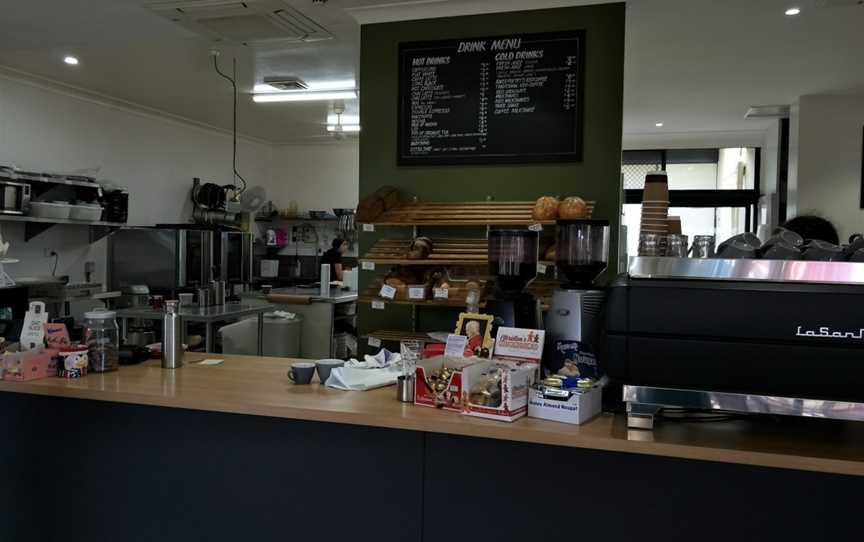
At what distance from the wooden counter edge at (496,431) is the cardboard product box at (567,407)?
0.07 m

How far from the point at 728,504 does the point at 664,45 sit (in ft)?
12.6

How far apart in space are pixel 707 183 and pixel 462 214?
19.8 ft

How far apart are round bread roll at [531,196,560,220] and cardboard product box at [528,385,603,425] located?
70.5 inches

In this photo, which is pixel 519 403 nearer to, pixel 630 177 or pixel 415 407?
pixel 415 407

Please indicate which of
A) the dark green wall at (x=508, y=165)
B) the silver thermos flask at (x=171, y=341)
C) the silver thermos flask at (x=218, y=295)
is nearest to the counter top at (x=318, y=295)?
the silver thermos flask at (x=218, y=295)

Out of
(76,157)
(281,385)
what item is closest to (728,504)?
(281,385)

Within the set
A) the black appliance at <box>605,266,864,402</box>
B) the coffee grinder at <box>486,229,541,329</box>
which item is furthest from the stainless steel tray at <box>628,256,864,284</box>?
the coffee grinder at <box>486,229,541,329</box>

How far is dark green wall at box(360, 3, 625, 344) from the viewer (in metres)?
3.51

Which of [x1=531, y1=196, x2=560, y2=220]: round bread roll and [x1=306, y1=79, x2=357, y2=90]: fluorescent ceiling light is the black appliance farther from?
[x1=306, y1=79, x2=357, y2=90]: fluorescent ceiling light

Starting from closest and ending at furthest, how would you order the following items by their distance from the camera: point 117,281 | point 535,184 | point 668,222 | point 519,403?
point 519,403 < point 668,222 < point 535,184 < point 117,281

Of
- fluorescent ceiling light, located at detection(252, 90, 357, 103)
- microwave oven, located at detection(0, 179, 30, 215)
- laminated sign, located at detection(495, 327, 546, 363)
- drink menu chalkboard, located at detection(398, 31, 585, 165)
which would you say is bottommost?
laminated sign, located at detection(495, 327, 546, 363)

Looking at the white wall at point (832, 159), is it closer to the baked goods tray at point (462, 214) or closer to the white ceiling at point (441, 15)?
the white ceiling at point (441, 15)

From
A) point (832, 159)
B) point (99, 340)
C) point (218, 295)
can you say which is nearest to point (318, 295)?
point (218, 295)

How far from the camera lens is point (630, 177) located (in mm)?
8648
